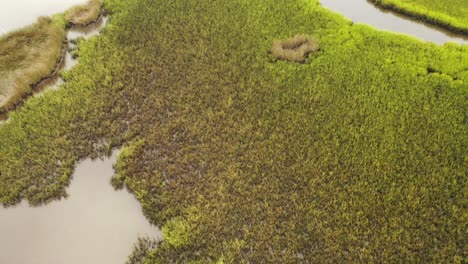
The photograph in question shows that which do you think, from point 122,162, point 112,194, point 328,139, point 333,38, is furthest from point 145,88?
point 333,38

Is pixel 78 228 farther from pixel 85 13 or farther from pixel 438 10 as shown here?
pixel 438 10

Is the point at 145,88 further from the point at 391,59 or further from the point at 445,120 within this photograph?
the point at 445,120

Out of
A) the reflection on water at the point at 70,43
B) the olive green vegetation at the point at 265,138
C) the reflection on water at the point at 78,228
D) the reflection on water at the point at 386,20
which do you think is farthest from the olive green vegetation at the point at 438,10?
the reflection on water at the point at 78,228

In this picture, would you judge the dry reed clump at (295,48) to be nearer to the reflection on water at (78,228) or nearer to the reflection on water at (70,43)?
the reflection on water at (78,228)

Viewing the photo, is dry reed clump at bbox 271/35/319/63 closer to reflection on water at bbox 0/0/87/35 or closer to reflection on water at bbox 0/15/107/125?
reflection on water at bbox 0/15/107/125

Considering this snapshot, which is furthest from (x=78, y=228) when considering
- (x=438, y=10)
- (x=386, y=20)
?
(x=438, y=10)

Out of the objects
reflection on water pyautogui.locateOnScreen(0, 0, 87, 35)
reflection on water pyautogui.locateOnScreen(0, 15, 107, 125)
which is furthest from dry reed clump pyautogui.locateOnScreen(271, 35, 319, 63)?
reflection on water pyautogui.locateOnScreen(0, 0, 87, 35)
